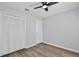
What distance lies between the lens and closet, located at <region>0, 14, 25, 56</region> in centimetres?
260

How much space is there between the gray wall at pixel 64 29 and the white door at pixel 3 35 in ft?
9.53

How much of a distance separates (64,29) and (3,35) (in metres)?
3.15

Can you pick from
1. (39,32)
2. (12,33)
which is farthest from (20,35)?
(39,32)

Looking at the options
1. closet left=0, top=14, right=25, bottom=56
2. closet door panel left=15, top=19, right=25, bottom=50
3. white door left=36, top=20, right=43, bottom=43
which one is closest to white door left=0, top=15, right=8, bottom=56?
closet left=0, top=14, right=25, bottom=56

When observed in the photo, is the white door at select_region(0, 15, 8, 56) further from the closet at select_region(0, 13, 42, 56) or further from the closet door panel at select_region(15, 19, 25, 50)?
the closet door panel at select_region(15, 19, 25, 50)

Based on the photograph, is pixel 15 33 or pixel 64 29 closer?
pixel 15 33

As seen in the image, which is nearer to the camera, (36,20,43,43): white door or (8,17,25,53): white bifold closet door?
(8,17,25,53): white bifold closet door

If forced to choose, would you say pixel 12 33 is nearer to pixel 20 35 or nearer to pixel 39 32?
pixel 20 35

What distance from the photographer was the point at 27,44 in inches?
146

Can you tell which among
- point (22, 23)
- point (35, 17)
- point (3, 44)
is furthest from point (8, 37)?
point (35, 17)

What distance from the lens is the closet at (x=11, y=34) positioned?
2.60 m

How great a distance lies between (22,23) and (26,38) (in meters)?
0.93

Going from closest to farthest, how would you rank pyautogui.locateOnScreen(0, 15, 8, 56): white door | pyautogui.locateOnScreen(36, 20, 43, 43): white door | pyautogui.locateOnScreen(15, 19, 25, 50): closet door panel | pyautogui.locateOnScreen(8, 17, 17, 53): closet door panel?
pyautogui.locateOnScreen(0, 15, 8, 56): white door < pyautogui.locateOnScreen(8, 17, 17, 53): closet door panel < pyautogui.locateOnScreen(15, 19, 25, 50): closet door panel < pyautogui.locateOnScreen(36, 20, 43, 43): white door

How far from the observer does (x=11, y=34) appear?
2.90 meters
